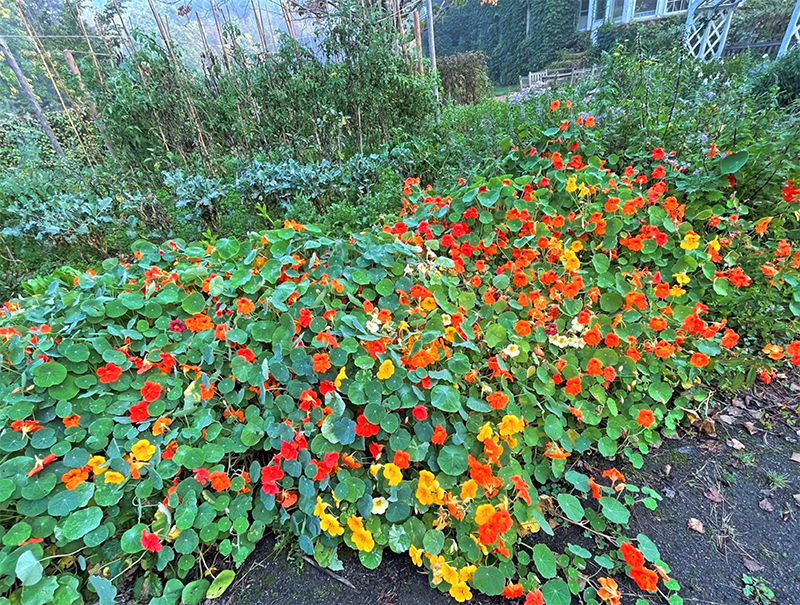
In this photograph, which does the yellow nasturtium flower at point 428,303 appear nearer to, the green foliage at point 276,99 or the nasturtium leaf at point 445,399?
the nasturtium leaf at point 445,399

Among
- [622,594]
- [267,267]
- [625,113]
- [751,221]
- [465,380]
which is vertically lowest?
[622,594]

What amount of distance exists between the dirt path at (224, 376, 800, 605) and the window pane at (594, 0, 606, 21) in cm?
1956

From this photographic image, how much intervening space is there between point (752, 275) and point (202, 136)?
4.63m

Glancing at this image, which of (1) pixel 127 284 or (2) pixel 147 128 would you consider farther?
(2) pixel 147 128

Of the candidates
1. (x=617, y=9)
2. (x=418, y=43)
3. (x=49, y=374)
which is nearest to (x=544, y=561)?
(x=49, y=374)

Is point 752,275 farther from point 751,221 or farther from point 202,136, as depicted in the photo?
point 202,136

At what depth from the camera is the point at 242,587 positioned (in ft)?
4.27

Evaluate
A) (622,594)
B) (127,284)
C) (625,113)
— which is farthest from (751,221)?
(127,284)

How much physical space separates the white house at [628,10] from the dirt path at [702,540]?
59.8 ft

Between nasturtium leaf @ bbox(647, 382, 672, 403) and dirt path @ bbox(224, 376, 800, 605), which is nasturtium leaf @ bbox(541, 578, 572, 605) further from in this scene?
nasturtium leaf @ bbox(647, 382, 672, 403)

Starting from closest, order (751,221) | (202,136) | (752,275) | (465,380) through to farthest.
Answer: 1. (465,380)
2. (752,275)
3. (751,221)
4. (202,136)

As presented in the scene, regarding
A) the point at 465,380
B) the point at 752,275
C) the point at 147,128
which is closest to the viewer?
the point at 465,380

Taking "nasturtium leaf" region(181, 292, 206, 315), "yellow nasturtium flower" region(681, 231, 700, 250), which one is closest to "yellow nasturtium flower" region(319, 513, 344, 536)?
"nasturtium leaf" region(181, 292, 206, 315)

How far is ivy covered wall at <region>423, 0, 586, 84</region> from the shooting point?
1628cm
